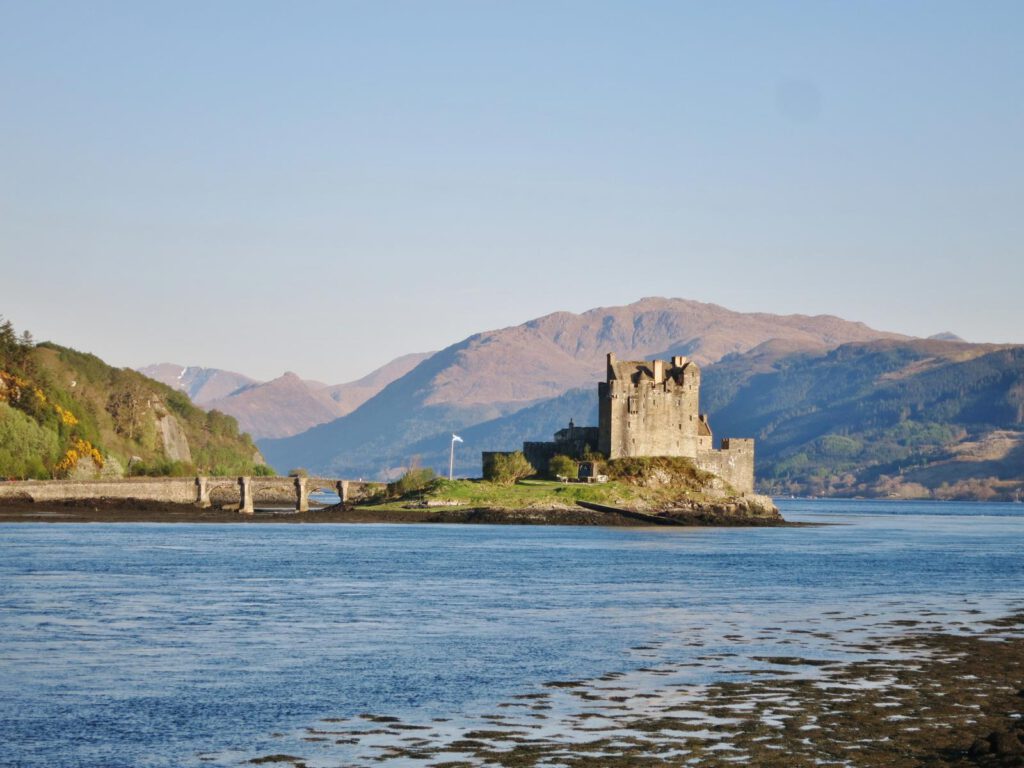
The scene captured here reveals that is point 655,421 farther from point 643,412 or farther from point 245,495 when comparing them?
point 245,495

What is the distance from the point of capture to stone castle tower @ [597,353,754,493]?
15138 centimetres

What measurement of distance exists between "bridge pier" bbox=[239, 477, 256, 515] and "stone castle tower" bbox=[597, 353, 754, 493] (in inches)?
1667

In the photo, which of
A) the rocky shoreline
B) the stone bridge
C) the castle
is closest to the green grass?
the rocky shoreline

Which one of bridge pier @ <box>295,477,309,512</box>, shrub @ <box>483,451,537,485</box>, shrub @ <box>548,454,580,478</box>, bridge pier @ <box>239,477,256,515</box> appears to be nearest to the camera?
shrub @ <box>548,454,580,478</box>

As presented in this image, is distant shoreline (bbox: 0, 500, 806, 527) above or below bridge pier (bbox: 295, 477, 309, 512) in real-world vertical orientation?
below

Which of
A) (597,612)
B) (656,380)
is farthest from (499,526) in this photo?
(597,612)

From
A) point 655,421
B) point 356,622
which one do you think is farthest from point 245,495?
point 356,622

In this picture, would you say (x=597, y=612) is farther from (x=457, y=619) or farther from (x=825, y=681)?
(x=825, y=681)

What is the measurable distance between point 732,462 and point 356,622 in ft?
360

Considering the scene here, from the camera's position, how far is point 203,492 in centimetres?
16812

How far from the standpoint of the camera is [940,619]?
177ft

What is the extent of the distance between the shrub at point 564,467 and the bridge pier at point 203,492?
134ft

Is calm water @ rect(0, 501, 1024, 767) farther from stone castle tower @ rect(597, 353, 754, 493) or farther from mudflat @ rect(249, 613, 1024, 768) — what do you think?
stone castle tower @ rect(597, 353, 754, 493)

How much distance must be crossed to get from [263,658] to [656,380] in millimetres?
113417
